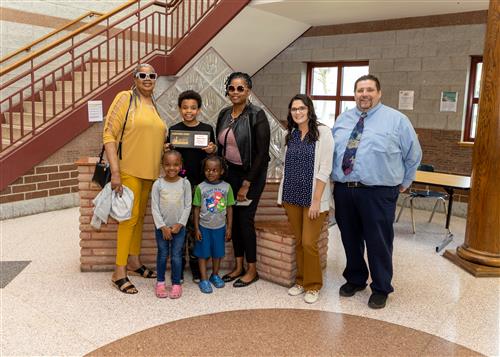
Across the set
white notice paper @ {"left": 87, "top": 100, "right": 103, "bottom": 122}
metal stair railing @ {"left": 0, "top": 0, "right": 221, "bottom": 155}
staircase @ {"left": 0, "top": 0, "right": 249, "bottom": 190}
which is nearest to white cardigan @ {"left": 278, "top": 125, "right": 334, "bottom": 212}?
staircase @ {"left": 0, "top": 0, "right": 249, "bottom": 190}

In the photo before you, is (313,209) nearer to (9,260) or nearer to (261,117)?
(261,117)

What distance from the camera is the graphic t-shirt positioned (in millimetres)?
3029

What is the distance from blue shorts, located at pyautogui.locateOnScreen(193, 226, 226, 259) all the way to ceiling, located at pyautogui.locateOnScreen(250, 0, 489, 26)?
11.7ft

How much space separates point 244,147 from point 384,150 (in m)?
0.91

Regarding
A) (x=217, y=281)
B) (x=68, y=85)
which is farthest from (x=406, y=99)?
(x=68, y=85)

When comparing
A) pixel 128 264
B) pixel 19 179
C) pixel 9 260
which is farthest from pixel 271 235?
pixel 19 179

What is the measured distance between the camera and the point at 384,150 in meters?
2.77

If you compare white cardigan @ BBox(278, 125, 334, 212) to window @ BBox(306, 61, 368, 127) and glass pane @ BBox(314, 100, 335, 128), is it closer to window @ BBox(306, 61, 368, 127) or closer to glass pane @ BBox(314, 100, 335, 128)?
window @ BBox(306, 61, 368, 127)

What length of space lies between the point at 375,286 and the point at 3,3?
6.02 meters

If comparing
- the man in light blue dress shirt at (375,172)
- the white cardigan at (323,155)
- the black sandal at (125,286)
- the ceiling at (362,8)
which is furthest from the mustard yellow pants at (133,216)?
the ceiling at (362,8)

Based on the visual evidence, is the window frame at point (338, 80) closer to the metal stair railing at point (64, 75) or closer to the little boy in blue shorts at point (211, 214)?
the metal stair railing at point (64, 75)

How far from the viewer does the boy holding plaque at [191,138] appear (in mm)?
2990

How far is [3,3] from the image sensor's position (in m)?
6.00

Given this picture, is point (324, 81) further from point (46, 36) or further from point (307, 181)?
point (307, 181)
